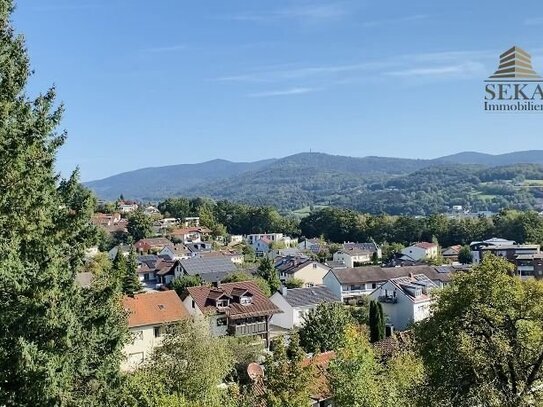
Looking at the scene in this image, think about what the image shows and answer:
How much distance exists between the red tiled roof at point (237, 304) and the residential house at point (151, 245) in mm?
43902

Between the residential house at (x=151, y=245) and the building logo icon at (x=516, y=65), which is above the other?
the building logo icon at (x=516, y=65)

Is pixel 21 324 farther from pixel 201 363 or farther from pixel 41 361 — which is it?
pixel 201 363

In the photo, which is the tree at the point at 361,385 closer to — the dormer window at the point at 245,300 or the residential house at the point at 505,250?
the dormer window at the point at 245,300

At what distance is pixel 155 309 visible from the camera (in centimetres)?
3189

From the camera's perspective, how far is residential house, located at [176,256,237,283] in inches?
2194

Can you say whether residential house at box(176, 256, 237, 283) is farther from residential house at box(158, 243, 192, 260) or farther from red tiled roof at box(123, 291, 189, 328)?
red tiled roof at box(123, 291, 189, 328)

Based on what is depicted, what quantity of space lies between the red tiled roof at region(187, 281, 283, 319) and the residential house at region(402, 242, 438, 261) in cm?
4628

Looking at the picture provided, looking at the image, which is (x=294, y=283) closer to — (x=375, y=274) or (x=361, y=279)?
(x=361, y=279)

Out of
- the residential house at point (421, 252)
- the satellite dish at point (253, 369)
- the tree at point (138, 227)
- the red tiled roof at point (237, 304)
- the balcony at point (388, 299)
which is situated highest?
the tree at point (138, 227)

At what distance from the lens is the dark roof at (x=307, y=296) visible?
43.6m

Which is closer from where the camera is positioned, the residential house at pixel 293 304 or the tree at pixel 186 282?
the residential house at pixel 293 304

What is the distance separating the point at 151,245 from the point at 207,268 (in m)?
27.0

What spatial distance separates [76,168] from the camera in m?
12.1

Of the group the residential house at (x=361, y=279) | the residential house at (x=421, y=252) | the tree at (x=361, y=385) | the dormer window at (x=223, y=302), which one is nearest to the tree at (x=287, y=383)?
the tree at (x=361, y=385)
